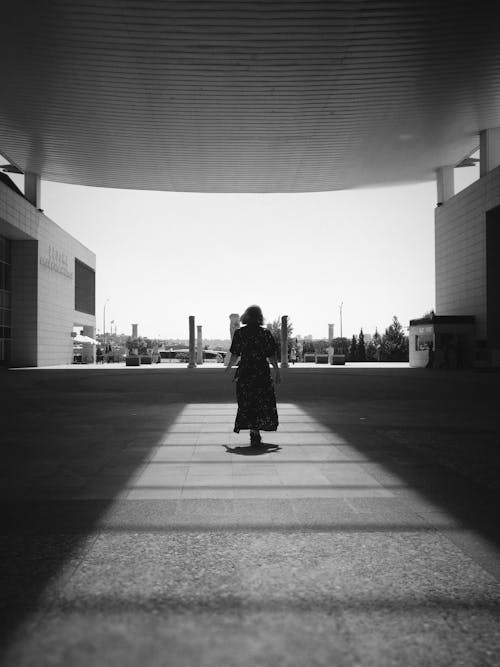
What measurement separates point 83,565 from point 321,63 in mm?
18856

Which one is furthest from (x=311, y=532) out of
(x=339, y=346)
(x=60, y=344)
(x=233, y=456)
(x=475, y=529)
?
(x=339, y=346)

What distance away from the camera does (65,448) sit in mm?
6207

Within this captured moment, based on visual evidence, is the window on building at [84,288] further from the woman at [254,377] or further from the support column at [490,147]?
the woman at [254,377]

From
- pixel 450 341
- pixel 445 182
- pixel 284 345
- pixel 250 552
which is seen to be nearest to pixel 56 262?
pixel 284 345

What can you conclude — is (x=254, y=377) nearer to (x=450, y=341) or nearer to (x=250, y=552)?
(x=250, y=552)

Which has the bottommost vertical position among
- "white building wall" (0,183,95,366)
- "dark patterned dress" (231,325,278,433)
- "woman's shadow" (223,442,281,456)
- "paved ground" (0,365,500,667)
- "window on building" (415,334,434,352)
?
"woman's shadow" (223,442,281,456)

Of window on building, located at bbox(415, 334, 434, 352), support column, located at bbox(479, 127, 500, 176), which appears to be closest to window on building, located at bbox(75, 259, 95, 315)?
window on building, located at bbox(415, 334, 434, 352)

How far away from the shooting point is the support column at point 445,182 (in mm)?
32531

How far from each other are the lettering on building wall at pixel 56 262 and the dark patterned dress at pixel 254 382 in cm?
3107

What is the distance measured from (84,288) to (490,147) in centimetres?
3347

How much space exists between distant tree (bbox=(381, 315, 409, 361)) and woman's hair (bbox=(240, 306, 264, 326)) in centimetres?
4454

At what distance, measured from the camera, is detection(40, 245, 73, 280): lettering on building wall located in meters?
36.0

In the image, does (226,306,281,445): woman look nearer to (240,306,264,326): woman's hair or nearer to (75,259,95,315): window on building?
(240,306,264,326): woman's hair

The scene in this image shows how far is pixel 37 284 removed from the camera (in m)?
34.2
